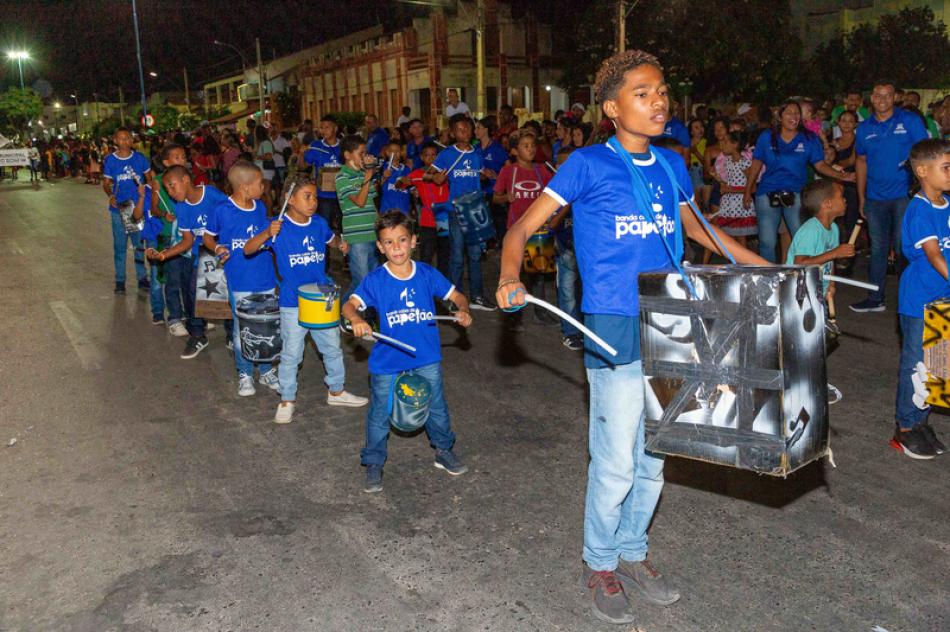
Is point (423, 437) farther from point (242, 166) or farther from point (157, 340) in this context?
point (157, 340)

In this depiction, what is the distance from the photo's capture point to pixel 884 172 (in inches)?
345

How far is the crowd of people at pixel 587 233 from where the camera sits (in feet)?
11.1

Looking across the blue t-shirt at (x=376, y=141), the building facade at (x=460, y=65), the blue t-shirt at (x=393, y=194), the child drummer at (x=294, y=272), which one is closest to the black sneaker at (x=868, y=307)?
the blue t-shirt at (x=393, y=194)

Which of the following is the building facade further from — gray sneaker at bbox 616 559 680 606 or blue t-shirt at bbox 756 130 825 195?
gray sneaker at bbox 616 559 680 606

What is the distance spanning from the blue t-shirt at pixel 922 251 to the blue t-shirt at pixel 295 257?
383cm

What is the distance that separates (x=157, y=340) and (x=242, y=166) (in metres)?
3.03

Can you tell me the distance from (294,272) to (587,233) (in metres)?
3.43

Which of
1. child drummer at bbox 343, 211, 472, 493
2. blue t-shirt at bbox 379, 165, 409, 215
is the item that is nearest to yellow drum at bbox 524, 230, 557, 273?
blue t-shirt at bbox 379, 165, 409, 215

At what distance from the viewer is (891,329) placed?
8.24 m

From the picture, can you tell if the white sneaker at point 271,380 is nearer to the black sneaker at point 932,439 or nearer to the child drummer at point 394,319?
the child drummer at point 394,319

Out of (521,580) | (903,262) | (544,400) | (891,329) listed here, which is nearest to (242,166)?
(544,400)

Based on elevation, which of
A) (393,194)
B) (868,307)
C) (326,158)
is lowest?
(868,307)

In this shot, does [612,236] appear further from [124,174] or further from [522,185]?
[124,174]

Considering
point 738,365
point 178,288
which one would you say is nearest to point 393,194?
point 178,288
